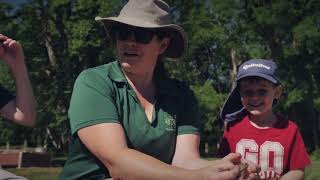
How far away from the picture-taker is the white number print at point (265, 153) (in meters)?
4.25

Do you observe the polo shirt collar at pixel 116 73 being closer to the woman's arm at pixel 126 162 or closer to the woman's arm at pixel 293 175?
the woman's arm at pixel 126 162

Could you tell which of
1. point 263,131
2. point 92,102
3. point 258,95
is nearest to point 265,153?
point 263,131

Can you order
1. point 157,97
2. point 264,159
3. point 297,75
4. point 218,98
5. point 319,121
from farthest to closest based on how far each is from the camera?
point 319,121 < point 218,98 < point 297,75 < point 264,159 < point 157,97

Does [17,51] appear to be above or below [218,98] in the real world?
above

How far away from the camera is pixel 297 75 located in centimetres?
3700

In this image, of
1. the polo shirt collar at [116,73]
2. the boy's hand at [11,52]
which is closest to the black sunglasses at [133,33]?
the polo shirt collar at [116,73]

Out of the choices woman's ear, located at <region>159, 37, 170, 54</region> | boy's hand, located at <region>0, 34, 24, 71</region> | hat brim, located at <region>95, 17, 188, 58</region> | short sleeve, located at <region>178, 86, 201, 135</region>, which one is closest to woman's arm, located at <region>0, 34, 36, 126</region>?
boy's hand, located at <region>0, 34, 24, 71</region>

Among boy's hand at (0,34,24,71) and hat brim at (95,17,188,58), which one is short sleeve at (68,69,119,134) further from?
boy's hand at (0,34,24,71)

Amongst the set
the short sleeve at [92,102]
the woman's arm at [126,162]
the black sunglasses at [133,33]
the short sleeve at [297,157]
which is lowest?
the short sleeve at [297,157]

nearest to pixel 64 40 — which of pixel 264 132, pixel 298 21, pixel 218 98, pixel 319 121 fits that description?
pixel 218 98

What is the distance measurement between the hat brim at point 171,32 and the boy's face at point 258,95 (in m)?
0.72

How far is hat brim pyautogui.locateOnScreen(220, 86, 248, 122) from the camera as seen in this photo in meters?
4.52

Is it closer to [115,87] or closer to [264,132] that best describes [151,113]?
[115,87]

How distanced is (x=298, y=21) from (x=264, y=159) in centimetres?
3225
